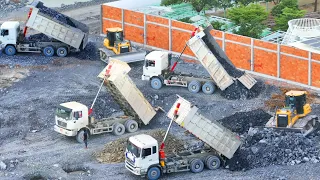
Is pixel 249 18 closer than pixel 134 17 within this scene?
No

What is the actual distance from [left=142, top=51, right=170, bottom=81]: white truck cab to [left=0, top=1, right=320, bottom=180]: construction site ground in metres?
0.80

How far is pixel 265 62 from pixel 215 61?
425 cm

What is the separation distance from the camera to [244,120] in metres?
39.8

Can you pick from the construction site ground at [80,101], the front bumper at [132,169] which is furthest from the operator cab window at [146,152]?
the construction site ground at [80,101]

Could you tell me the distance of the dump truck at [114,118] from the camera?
38.2 meters

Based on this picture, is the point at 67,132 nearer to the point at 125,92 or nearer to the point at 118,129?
the point at 118,129

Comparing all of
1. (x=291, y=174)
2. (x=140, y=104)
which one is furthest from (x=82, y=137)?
(x=291, y=174)

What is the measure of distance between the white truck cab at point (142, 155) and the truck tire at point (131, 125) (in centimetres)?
473

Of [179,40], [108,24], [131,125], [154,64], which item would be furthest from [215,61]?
[108,24]

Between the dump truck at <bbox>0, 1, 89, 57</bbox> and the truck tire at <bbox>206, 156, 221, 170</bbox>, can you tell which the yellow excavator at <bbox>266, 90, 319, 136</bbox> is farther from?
the dump truck at <bbox>0, 1, 89, 57</bbox>

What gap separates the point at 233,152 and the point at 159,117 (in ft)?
22.3

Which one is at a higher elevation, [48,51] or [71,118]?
[71,118]

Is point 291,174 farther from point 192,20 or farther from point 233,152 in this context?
point 192,20

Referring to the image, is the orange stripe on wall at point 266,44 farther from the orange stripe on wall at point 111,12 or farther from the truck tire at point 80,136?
the truck tire at point 80,136
